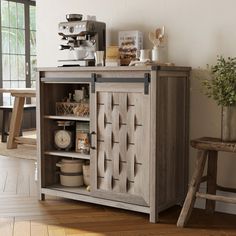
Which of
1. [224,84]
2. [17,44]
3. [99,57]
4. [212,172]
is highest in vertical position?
[17,44]

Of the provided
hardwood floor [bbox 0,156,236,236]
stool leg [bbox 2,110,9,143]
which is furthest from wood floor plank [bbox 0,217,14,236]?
stool leg [bbox 2,110,9,143]

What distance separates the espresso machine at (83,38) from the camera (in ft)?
11.3

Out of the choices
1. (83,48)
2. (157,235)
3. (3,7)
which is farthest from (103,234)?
(3,7)

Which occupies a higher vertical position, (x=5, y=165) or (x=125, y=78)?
(x=125, y=78)

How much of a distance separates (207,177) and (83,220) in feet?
3.02

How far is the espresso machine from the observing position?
344 centimetres

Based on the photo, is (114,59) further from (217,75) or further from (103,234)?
(103,234)

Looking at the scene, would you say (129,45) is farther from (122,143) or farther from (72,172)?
(72,172)

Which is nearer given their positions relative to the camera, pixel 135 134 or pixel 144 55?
pixel 135 134

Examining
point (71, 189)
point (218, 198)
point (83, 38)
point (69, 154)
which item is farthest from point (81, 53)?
point (218, 198)

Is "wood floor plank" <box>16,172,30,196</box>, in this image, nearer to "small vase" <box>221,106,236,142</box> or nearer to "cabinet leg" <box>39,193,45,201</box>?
"cabinet leg" <box>39,193,45,201</box>

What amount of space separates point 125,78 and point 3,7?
549cm

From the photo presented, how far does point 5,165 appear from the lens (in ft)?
16.1

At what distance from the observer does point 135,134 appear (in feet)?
10.00
